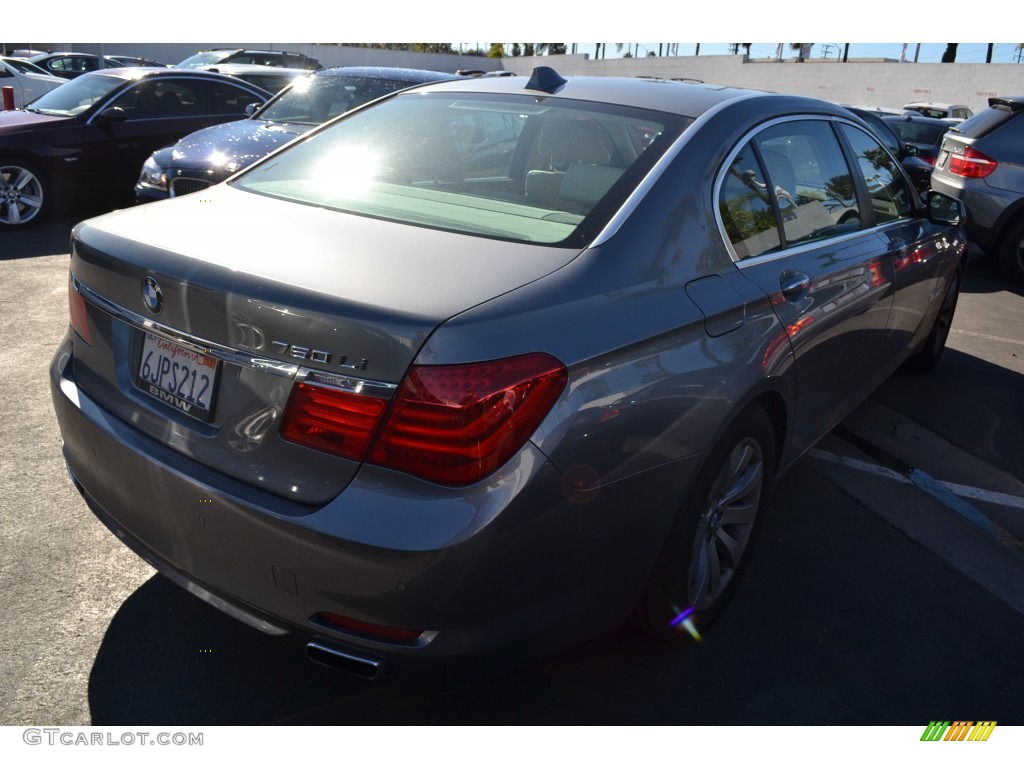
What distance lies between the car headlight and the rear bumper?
609 centimetres

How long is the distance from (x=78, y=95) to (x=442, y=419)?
999 centimetres

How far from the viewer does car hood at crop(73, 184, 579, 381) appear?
2.10m

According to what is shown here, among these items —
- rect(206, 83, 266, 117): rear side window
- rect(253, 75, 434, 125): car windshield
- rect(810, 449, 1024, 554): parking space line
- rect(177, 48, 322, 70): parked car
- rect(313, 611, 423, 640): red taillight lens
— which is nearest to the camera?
rect(313, 611, 423, 640): red taillight lens

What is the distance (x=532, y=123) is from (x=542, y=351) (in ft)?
4.75

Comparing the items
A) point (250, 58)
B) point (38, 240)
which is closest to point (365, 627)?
point (38, 240)

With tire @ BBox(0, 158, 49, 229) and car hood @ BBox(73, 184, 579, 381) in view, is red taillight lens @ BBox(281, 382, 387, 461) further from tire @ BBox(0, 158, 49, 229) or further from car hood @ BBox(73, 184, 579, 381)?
tire @ BBox(0, 158, 49, 229)

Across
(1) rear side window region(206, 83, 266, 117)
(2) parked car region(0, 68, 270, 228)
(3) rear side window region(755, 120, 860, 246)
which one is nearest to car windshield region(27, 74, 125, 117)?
(2) parked car region(0, 68, 270, 228)

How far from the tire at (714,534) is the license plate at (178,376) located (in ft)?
4.30

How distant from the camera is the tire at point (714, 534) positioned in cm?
270

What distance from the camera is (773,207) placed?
3.27m

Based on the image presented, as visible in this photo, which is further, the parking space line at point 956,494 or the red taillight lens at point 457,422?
the parking space line at point 956,494

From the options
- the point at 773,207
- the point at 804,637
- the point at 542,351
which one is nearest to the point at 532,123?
the point at 773,207
